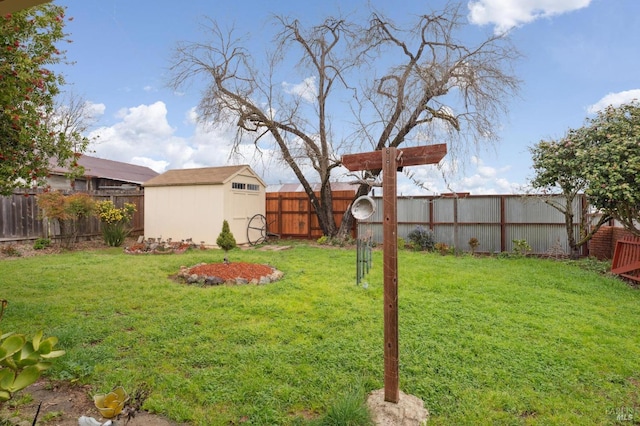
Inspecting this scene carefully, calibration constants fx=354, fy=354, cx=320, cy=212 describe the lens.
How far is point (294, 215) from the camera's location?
505 inches

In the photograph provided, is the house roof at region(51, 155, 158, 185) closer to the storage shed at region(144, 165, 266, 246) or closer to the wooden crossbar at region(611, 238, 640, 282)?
the storage shed at region(144, 165, 266, 246)

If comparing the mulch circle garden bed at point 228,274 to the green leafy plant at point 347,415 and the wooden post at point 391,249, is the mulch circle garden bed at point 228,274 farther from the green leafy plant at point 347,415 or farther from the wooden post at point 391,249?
the green leafy plant at point 347,415

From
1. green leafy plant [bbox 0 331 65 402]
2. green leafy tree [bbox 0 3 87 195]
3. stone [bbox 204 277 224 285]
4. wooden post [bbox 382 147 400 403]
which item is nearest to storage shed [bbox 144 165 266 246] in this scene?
stone [bbox 204 277 224 285]

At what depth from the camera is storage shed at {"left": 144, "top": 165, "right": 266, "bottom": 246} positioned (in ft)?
34.4

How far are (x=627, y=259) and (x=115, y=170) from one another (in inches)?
823

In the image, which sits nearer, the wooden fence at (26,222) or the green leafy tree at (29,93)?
the green leafy tree at (29,93)

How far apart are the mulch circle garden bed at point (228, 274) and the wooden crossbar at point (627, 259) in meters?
6.43

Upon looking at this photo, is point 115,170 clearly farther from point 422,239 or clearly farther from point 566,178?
point 566,178

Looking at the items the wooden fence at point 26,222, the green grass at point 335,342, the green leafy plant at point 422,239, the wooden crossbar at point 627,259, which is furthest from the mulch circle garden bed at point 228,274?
the wooden crossbar at point 627,259

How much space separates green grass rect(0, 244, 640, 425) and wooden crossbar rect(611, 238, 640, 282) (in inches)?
21.7

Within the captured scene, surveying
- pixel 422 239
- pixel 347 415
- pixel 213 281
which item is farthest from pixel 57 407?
pixel 422 239

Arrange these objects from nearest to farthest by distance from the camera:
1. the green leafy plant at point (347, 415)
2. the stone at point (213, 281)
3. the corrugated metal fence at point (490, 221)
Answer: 1. the green leafy plant at point (347, 415)
2. the stone at point (213, 281)
3. the corrugated metal fence at point (490, 221)

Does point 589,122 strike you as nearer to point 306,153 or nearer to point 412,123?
point 412,123

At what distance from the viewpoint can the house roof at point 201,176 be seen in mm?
10547
